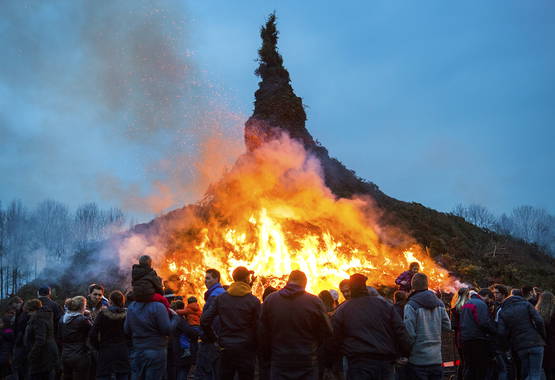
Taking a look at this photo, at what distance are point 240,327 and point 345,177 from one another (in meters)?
18.1

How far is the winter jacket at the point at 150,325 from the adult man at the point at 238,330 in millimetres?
853

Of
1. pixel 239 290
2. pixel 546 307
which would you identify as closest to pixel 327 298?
pixel 239 290

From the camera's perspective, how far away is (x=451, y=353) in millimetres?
15125

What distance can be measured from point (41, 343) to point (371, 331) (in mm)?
6745

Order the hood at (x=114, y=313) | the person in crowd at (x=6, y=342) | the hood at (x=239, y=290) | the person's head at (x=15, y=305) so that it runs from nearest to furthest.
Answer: the hood at (x=239, y=290)
the hood at (x=114, y=313)
the person in crowd at (x=6, y=342)
the person's head at (x=15, y=305)

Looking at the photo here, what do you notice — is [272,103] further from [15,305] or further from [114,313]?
[114,313]

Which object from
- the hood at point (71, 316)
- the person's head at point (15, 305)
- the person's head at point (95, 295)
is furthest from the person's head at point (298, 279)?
A: the person's head at point (15, 305)

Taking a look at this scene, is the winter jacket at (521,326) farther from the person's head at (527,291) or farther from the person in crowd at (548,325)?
the person's head at (527,291)

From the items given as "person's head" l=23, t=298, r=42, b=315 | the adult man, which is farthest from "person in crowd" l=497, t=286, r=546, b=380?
"person's head" l=23, t=298, r=42, b=315

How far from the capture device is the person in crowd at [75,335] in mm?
8984

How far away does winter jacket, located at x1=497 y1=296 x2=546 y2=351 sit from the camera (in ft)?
29.5

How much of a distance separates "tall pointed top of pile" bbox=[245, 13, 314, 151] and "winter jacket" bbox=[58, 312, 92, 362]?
52.2 feet

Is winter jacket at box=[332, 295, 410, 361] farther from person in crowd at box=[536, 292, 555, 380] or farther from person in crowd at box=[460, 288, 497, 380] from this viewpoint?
person in crowd at box=[536, 292, 555, 380]

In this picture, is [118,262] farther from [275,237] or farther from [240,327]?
[240,327]
